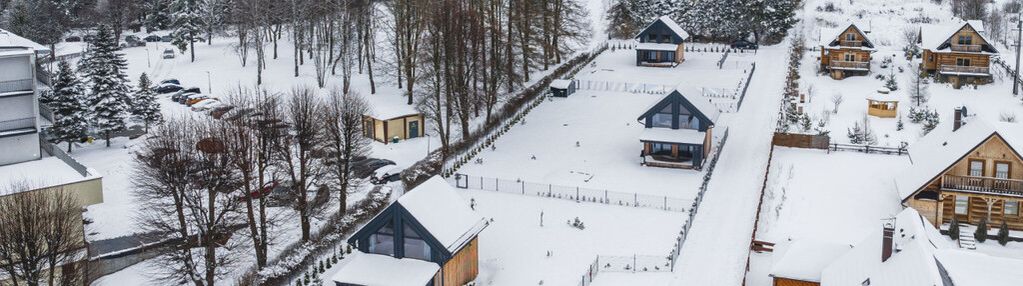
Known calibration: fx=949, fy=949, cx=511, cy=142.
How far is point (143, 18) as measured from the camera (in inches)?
3890

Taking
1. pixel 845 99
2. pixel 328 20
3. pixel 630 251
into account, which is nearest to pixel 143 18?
pixel 328 20

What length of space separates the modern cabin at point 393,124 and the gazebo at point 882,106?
91.9 ft

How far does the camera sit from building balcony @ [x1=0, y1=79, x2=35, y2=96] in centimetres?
4312

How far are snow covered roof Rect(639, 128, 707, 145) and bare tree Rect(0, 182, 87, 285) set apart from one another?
1084 inches

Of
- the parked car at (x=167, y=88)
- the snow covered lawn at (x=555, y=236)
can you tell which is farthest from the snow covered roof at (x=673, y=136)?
the parked car at (x=167, y=88)

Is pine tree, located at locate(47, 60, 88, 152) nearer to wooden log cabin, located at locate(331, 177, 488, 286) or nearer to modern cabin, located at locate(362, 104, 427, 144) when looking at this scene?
modern cabin, located at locate(362, 104, 427, 144)

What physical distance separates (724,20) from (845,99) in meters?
21.8

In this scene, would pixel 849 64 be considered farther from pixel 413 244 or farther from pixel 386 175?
pixel 413 244

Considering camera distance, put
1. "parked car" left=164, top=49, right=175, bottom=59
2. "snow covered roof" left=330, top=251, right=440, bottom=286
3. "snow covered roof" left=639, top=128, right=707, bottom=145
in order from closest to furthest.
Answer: "snow covered roof" left=330, top=251, right=440, bottom=286 → "snow covered roof" left=639, top=128, right=707, bottom=145 → "parked car" left=164, top=49, right=175, bottom=59

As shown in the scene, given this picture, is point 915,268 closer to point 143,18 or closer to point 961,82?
point 961,82

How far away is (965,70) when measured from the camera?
6738cm

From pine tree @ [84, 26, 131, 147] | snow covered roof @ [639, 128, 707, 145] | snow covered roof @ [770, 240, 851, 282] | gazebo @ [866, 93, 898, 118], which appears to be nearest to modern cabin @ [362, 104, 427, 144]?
snow covered roof @ [639, 128, 707, 145]

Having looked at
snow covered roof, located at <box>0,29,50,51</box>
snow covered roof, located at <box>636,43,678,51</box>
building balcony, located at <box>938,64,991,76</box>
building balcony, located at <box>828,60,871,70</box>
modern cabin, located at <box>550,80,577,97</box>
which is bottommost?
modern cabin, located at <box>550,80,577,97</box>

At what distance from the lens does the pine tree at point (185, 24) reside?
256 feet
